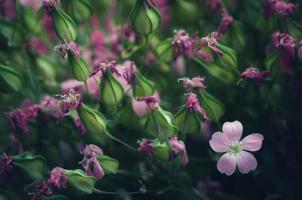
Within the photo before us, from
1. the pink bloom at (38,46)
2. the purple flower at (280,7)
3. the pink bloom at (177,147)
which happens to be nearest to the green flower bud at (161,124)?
the pink bloom at (177,147)

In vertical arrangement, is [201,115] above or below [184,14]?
below

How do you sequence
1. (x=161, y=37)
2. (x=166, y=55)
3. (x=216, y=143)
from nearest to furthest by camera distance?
(x=216, y=143)
(x=166, y=55)
(x=161, y=37)

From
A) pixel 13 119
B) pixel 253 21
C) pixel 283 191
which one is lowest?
pixel 283 191

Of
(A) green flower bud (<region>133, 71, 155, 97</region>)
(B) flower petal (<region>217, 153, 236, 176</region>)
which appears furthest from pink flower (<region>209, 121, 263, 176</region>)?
(A) green flower bud (<region>133, 71, 155, 97</region>)

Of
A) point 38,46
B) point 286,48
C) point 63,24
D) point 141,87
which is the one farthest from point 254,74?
point 38,46

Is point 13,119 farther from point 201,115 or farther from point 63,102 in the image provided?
point 201,115

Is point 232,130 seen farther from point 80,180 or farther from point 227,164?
point 80,180

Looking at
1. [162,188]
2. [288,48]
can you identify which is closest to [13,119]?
[162,188]
